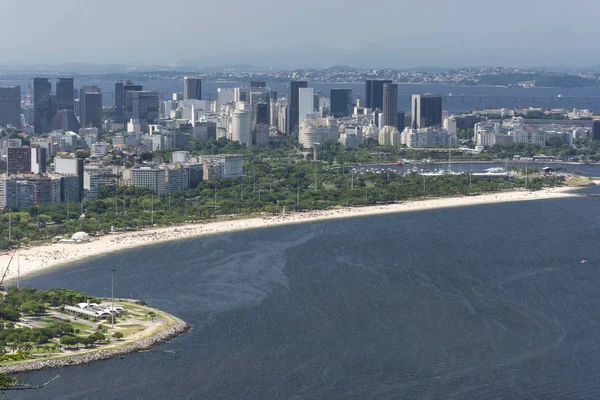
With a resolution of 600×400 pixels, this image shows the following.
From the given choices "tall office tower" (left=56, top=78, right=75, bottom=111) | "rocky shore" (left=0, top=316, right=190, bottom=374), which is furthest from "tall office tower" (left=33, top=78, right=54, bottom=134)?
"rocky shore" (left=0, top=316, right=190, bottom=374)

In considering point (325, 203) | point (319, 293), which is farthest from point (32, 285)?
point (325, 203)

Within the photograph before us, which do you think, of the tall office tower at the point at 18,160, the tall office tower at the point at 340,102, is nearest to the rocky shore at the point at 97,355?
the tall office tower at the point at 18,160

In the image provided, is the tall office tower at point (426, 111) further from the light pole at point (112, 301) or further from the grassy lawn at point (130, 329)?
the grassy lawn at point (130, 329)

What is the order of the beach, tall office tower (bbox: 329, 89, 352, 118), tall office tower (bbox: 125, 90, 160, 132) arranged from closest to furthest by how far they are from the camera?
the beach, tall office tower (bbox: 125, 90, 160, 132), tall office tower (bbox: 329, 89, 352, 118)

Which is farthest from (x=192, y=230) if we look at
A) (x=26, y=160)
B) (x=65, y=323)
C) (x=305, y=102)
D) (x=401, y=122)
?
(x=305, y=102)

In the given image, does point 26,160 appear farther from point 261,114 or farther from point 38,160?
point 261,114

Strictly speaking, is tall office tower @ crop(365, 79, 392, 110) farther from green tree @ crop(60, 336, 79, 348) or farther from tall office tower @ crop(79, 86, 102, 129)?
green tree @ crop(60, 336, 79, 348)
